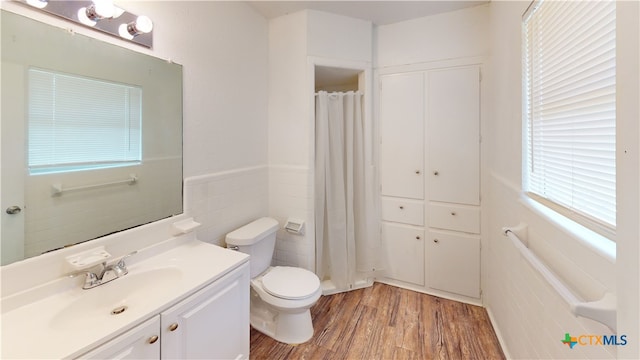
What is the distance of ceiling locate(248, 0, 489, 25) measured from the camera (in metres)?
2.10

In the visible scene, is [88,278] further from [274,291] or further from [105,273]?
[274,291]

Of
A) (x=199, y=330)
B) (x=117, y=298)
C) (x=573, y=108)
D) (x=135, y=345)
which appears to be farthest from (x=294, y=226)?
(x=573, y=108)

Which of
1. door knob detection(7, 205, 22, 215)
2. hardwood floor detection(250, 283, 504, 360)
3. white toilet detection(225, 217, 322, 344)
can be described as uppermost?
door knob detection(7, 205, 22, 215)

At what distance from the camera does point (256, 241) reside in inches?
72.5

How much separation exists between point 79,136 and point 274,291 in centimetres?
135

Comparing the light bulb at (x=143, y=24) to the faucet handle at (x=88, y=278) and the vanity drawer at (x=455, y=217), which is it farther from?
the vanity drawer at (x=455, y=217)

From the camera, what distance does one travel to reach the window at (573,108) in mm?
702

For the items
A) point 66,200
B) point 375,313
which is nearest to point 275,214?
point 375,313

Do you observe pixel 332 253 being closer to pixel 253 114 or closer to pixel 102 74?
pixel 253 114

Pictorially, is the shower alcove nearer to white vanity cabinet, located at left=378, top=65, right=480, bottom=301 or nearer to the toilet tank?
white vanity cabinet, located at left=378, top=65, right=480, bottom=301

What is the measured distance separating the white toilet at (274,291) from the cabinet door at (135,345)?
2.62ft

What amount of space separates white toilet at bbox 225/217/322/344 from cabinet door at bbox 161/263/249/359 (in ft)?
0.97

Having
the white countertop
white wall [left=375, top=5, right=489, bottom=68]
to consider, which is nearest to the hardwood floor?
the white countertop

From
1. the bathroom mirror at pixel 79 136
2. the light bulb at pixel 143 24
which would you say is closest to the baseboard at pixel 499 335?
the bathroom mirror at pixel 79 136
